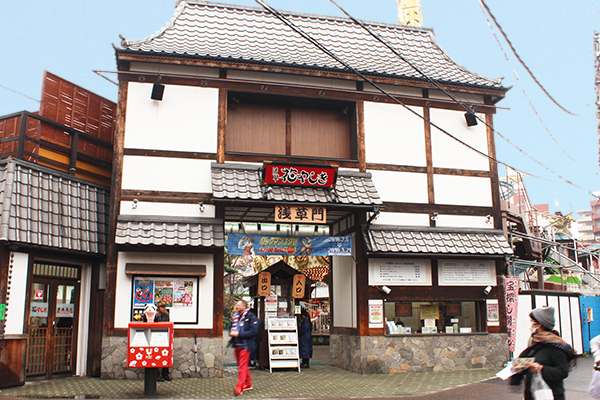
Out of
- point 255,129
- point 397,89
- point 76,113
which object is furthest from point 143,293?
point 397,89

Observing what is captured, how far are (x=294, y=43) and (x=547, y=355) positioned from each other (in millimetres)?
12271

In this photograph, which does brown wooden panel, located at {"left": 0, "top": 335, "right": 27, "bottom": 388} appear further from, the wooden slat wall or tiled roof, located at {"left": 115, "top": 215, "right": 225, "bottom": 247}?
the wooden slat wall

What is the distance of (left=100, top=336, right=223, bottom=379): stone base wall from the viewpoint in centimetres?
1123

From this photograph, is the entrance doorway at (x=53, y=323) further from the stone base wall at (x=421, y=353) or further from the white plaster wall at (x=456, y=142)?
the white plaster wall at (x=456, y=142)

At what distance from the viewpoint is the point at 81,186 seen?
12359 mm

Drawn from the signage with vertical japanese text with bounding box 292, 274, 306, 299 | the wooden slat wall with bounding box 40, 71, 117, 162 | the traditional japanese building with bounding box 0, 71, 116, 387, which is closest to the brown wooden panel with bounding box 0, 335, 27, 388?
the traditional japanese building with bounding box 0, 71, 116, 387

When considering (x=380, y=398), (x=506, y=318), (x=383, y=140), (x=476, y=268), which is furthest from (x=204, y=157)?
(x=506, y=318)

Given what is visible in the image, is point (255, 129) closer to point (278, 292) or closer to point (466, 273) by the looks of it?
point (278, 292)

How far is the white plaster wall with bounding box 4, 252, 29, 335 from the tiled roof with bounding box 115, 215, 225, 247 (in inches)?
76.0

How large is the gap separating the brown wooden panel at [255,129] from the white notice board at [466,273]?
216 inches

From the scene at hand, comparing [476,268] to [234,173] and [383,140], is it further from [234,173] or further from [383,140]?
[234,173]

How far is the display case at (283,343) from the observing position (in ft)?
43.9

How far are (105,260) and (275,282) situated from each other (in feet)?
17.4

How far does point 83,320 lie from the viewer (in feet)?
40.2
